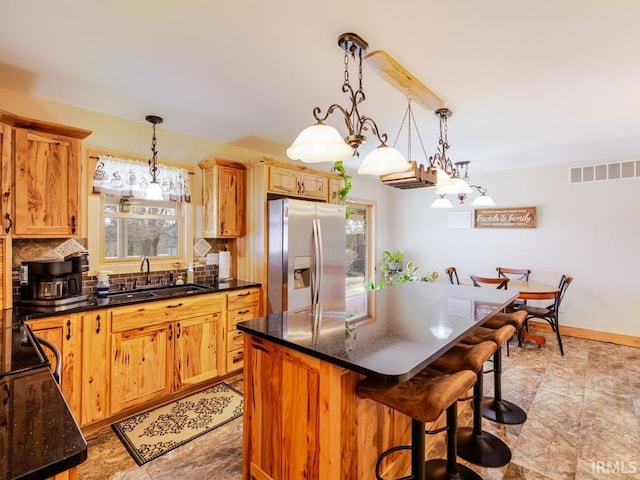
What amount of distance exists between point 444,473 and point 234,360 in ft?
6.67

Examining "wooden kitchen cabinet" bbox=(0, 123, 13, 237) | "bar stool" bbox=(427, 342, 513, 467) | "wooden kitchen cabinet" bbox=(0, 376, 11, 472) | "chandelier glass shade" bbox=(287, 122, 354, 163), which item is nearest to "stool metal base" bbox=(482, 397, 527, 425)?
"bar stool" bbox=(427, 342, 513, 467)

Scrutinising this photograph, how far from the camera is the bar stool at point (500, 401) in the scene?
2.39m

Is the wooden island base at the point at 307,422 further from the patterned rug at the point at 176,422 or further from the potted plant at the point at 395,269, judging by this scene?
the potted plant at the point at 395,269

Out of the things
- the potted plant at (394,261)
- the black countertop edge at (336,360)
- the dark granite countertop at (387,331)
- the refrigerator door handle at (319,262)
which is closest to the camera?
the black countertop edge at (336,360)

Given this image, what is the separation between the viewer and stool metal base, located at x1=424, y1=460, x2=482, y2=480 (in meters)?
1.81

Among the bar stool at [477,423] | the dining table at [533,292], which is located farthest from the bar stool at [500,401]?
the dining table at [533,292]

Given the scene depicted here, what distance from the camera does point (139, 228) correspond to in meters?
3.18

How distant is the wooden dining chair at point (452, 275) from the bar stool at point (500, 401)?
213 cm

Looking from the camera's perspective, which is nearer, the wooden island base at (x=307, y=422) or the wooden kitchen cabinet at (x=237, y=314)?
the wooden island base at (x=307, y=422)

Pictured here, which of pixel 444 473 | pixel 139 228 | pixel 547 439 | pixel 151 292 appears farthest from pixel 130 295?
pixel 547 439

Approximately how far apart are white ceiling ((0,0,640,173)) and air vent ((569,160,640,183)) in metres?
1.28

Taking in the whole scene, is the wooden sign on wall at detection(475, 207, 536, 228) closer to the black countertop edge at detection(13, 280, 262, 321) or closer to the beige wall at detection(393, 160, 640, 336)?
the beige wall at detection(393, 160, 640, 336)

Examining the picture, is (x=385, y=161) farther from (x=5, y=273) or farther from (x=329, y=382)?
(x=5, y=273)

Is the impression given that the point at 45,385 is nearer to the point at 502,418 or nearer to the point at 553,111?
the point at 502,418
